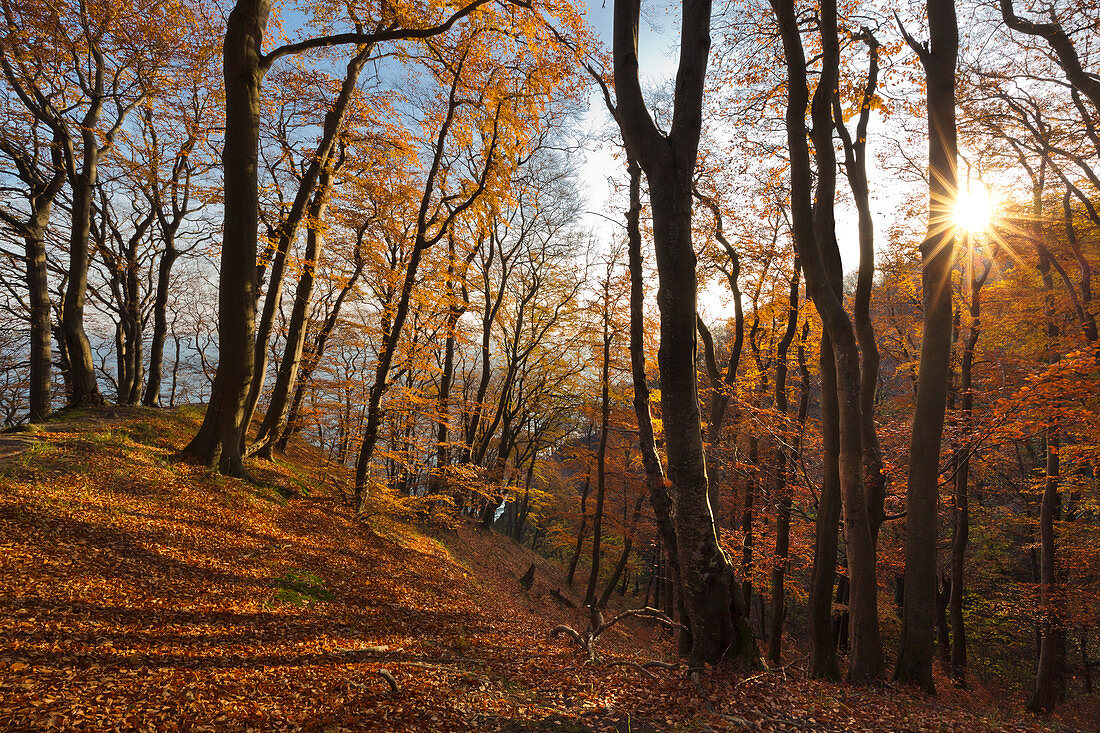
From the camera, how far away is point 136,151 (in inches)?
553

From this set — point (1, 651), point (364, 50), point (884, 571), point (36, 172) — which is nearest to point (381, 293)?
point (364, 50)

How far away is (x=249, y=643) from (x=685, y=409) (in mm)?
4503

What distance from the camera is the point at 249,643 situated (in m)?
4.07

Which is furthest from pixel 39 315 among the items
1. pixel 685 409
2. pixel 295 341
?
pixel 685 409

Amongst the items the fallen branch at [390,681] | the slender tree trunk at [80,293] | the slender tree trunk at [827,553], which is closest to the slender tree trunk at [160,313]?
the slender tree trunk at [80,293]

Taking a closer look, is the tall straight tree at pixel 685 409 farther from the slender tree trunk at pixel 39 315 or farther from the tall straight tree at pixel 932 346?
the slender tree trunk at pixel 39 315

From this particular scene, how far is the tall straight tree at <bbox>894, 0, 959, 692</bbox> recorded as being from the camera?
574 centimetres

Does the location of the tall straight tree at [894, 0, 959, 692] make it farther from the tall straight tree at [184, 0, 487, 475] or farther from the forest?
the tall straight tree at [184, 0, 487, 475]

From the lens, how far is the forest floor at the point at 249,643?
121 inches

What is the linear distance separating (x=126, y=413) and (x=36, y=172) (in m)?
6.56

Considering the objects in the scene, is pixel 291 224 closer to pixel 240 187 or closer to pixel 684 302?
pixel 240 187

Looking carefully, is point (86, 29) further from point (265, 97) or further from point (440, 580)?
point (440, 580)

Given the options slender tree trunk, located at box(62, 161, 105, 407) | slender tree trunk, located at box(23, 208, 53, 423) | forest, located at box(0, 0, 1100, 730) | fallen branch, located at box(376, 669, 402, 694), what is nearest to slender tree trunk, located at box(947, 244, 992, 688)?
forest, located at box(0, 0, 1100, 730)

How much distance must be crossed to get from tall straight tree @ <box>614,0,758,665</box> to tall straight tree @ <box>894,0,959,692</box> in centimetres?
287
